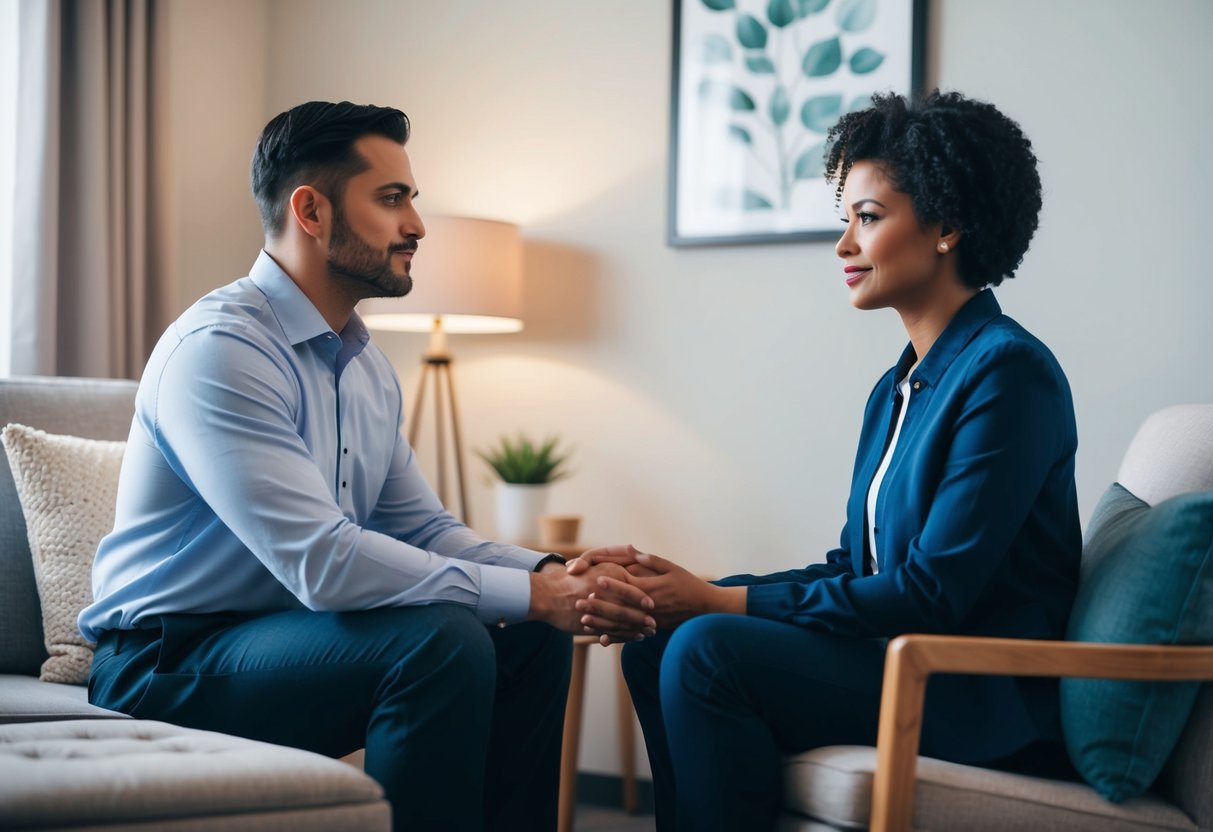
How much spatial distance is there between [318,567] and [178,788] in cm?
46

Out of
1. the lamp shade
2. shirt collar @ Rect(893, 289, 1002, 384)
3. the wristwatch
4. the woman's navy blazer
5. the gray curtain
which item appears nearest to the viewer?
the woman's navy blazer

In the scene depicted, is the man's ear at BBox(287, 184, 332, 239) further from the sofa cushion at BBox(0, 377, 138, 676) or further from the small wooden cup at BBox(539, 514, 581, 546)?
the small wooden cup at BBox(539, 514, 581, 546)

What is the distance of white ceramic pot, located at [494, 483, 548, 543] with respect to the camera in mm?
3154

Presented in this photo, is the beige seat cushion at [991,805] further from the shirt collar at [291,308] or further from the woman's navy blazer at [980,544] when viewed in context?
the shirt collar at [291,308]

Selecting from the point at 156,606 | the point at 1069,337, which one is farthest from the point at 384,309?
the point at 1069,337

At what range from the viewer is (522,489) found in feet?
10.4

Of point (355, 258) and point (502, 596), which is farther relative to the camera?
point (355, 258)

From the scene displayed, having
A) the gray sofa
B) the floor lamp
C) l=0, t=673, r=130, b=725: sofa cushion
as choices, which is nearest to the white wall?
the floor lamp

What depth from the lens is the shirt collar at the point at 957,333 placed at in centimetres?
182

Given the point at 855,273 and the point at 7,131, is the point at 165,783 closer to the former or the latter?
the point at 855,273

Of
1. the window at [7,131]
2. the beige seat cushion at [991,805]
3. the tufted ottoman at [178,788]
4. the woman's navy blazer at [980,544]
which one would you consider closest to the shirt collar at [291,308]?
the tufted ottoman at [178,788]

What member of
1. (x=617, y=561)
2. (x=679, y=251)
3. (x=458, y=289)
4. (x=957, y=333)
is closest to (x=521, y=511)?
(x=458, y=289)

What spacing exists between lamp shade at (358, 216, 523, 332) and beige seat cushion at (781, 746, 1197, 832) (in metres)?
1.81

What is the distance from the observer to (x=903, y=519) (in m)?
1.76
